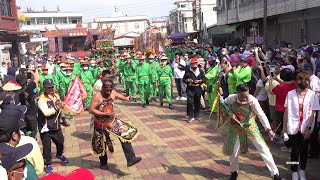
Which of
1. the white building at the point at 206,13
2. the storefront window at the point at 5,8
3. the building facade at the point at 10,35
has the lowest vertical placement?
the building facade at the point at 10,35

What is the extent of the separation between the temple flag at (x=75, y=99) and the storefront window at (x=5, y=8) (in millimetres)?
21866

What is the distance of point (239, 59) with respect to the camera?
28.4 ft

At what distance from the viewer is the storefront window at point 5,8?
26.5 metres

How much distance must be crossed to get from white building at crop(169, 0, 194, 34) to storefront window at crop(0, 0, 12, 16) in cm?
5159

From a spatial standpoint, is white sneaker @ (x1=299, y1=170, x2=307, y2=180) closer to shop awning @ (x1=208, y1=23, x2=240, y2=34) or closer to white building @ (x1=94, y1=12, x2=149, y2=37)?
shop awning @ (x1=208, y1=23, x2=240, y2=34)

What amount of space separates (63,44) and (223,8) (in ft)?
96.3

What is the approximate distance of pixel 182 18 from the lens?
7931cm

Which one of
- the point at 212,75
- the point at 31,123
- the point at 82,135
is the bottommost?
the point at 82,135

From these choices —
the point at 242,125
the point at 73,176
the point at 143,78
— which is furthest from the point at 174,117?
the point at 73,176

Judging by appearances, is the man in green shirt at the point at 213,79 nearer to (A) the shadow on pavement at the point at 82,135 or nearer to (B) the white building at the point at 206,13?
(A) the shadow on pavement at the point at 82,135

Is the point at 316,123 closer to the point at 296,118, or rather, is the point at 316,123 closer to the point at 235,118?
the point at 296,118

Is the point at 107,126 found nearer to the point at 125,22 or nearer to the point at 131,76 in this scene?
the point at 131,76

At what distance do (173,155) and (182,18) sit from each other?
2931 inches

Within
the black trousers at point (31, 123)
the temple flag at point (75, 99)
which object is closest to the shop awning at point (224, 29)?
the temple flag at point (75, 99)
